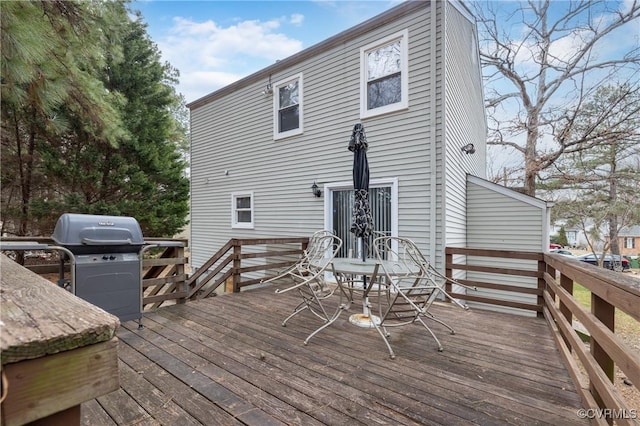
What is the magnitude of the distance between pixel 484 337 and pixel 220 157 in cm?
752

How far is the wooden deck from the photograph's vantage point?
5.94ft

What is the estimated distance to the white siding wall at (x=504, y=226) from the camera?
17.5 feet

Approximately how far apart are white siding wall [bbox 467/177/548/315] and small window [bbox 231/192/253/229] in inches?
198

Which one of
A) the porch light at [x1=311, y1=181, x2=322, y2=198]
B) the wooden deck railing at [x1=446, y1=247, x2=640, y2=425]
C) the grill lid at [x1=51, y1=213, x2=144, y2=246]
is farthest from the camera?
the porch light at [x1=311, y1=181, x2=322, y2=198]

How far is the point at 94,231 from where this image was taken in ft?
9.46

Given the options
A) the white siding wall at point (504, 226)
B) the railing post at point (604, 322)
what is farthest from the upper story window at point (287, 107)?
the railing post at point (604, 322)

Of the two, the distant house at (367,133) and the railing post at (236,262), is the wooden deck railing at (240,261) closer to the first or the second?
the railing post at (236,262)

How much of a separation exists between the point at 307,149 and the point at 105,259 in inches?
170

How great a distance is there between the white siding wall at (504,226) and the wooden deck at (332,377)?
2.46m

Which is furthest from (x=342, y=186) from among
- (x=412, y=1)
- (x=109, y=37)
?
(x=109, y=37)

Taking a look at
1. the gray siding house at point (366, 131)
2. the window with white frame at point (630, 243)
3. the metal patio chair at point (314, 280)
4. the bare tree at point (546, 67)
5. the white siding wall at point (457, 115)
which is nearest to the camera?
the metal patio chair at point (314, 280)

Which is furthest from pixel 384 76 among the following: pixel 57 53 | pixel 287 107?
pixel 57 53

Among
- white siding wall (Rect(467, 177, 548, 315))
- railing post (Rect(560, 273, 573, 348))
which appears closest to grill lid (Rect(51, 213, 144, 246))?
railing post (Rect(560, 273, 573, 348))

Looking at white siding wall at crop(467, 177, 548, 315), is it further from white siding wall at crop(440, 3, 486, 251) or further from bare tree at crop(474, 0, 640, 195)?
bare tree at crop(474, 0, 640, 195)
